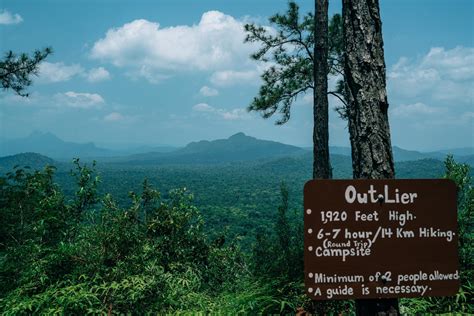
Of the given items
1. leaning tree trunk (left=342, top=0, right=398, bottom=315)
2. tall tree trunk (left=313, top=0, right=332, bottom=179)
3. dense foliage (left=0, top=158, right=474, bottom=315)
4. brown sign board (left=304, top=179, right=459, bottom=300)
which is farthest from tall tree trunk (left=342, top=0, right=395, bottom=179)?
tall tree trunk (left=313, top=0, right=332, bottom=179)

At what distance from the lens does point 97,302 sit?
12.2 feet

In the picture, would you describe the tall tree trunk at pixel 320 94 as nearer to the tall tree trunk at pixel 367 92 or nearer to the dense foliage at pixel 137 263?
the dense foliage at pixel 137 263

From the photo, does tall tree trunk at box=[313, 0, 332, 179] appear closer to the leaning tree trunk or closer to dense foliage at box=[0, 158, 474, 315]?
dense foliage at box=[0, 158, 474, 315]

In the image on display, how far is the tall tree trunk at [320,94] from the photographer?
687 centimetres

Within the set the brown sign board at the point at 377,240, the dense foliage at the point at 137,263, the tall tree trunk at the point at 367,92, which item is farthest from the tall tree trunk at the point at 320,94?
the brown sign board at the point at 377,240

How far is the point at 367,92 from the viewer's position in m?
2.65

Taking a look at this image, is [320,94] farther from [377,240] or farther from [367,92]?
[377,240]

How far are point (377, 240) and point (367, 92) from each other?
0.95 metres

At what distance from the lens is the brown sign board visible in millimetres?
2285

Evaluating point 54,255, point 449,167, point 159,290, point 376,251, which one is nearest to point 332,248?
point 376,251

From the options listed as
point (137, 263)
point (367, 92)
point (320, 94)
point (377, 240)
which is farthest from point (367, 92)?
point (320, 94)

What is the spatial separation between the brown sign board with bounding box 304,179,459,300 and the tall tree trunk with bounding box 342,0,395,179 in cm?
29

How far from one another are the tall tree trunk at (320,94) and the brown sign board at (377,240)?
4.45 meters

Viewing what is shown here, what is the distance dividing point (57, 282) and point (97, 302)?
52cm
